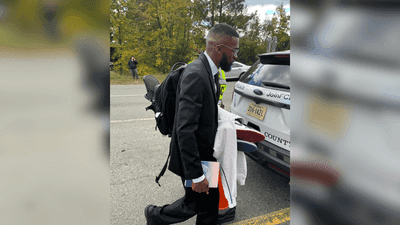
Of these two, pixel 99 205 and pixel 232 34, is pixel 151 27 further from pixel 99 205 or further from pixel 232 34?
pixel 99 205

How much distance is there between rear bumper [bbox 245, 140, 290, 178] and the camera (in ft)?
7.72

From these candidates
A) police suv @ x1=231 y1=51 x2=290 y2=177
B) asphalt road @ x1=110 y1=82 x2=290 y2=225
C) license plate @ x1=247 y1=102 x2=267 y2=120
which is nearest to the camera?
police suv @ x1=231 y1=51 x2=290 y2=177

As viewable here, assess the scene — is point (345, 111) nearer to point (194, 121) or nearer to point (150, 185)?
point (194, 121)

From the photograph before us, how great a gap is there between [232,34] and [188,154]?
97 centimetres

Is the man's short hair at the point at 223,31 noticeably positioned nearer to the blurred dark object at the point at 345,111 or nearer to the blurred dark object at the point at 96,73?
the blurred dark object at the point at 345,111

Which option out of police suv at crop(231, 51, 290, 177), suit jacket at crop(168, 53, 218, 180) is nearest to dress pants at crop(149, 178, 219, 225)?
suit jacket at crop(168, 53, 218, 180)

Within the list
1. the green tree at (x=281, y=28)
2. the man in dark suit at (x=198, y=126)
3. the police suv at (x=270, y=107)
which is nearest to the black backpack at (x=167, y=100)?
the man in dark suit at (x=198, y=126)

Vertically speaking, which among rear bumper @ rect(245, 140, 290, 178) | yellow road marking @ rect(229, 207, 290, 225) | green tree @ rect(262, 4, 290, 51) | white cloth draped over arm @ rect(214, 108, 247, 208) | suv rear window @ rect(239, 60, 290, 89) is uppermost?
green tree @ rect(262, 4, 290, 51)

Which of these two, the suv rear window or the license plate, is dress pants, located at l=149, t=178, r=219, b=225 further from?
the suv rear window

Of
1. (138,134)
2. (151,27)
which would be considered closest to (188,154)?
(138,134)

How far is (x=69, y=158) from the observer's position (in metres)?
0.44

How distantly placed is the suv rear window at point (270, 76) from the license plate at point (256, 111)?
27 centimetres

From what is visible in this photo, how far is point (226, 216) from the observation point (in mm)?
2283

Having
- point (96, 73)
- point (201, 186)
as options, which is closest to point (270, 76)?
point (201, 186)
